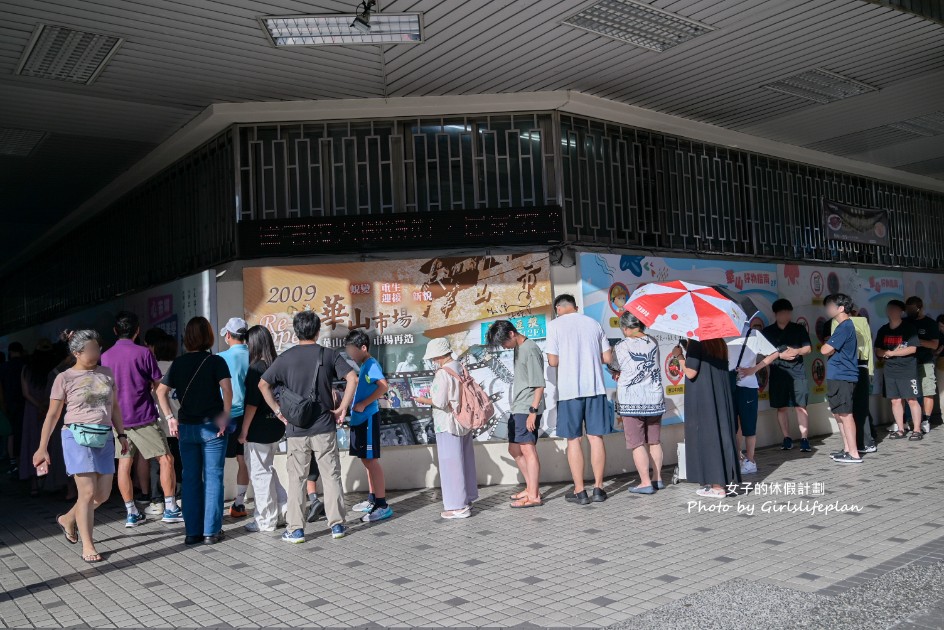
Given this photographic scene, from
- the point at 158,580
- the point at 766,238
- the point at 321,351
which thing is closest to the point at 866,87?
the point at 766,238

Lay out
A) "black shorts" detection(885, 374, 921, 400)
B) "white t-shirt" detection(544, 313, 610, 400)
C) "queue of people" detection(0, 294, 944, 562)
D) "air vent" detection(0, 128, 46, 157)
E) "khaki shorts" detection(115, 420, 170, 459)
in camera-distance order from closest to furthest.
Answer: "queue of people" detection(0, 294, 944, 562)
"khaki shorts" detection(115, 420, 170, 459)
"white t-shirt" detection(544, 313, 610, 400)
"air vent" detection(0, 128, 46, 157)
"black shorts" detection(885, 374, 921, 400)

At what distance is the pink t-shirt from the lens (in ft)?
18.7

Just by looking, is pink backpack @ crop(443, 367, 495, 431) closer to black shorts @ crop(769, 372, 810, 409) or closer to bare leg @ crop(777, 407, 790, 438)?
black shorts @ crop(769, 372, 810, 409)

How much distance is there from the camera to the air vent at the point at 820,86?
8.74 meters

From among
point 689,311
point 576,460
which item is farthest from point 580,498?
point 689,311

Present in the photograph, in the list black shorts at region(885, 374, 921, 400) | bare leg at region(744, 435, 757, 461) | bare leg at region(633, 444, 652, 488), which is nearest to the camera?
bare leg at region(633, 444, 652, 488)

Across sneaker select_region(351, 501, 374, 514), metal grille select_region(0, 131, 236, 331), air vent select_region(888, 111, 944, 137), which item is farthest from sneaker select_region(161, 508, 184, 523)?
air vent select_region(888, 111, 944, 137)

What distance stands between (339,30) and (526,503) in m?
4.52

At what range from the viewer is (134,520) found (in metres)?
7.08

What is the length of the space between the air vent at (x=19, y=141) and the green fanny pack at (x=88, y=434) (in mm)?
5013

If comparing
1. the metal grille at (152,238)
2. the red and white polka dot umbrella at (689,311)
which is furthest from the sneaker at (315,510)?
the red and white polka dot umbrella at (689,311)

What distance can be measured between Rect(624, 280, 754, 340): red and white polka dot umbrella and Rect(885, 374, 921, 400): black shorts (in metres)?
4.61

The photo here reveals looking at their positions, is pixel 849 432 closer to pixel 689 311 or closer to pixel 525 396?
pixel 689 311

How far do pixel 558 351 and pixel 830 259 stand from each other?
22.5ft
